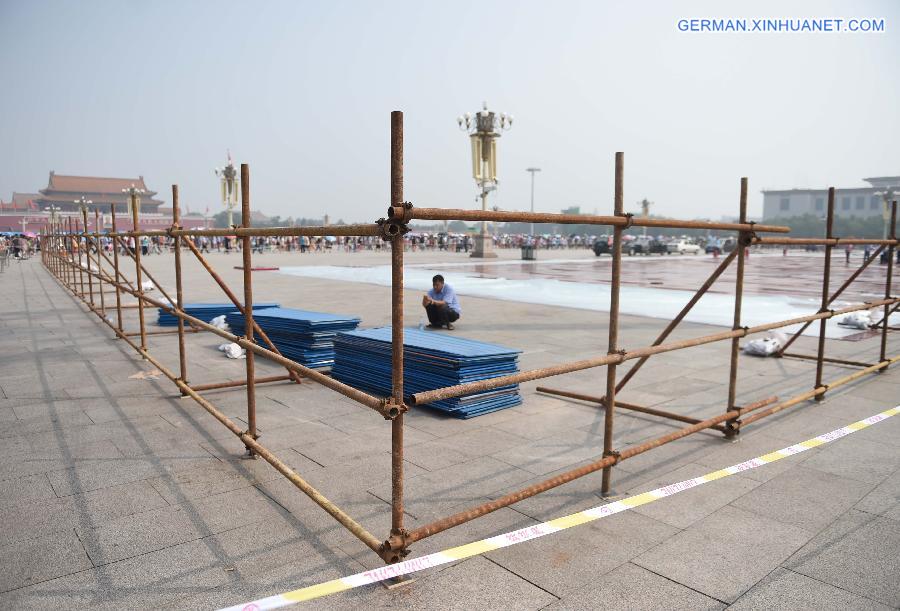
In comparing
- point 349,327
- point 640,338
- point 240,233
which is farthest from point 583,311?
point 240,233

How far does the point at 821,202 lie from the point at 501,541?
165459 mm

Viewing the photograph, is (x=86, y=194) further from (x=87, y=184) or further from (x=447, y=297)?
(x=447, y=297)

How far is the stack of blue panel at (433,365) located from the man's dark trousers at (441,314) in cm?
369

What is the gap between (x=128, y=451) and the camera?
496 cm

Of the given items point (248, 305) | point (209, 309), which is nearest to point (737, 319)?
point (248, 305)

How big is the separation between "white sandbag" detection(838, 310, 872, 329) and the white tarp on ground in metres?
0.19

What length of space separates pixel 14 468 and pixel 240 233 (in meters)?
2.39

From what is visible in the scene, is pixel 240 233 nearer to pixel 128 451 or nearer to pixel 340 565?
pixel 128 451

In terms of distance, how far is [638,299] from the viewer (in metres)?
16.4

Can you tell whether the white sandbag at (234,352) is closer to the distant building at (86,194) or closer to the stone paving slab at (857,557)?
the stone paving slab at (857,557)

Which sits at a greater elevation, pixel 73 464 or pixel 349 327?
pixel 349 327

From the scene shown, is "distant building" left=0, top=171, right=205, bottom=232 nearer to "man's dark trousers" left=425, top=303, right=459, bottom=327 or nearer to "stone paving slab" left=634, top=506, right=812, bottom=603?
"man's dark trousers" left=425, top=303, right=459, bottom=327

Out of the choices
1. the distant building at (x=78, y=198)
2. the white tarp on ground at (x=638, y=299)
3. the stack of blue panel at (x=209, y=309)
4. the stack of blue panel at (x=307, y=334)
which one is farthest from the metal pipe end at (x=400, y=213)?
the distant building at (x=78, y=198)

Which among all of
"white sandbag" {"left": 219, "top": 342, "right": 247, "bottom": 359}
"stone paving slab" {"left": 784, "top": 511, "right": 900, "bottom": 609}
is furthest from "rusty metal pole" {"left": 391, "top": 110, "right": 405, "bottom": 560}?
A: "white sandbag" {"left": 219, "top": 342, "right": 247, "bottom": 359}
